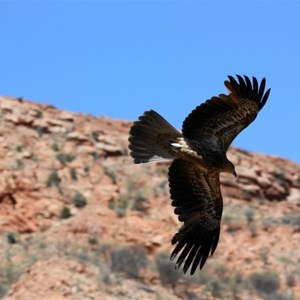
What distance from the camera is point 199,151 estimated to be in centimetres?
1288

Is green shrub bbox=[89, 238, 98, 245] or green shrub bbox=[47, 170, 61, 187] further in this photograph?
green shrub bbox=[47, 170, 61, 187]

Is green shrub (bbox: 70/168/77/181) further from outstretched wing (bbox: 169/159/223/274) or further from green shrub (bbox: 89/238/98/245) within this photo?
outstretched wing (bbox: 169/159/223/274)

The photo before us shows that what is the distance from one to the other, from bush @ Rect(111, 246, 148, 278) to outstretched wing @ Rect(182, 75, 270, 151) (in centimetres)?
1164

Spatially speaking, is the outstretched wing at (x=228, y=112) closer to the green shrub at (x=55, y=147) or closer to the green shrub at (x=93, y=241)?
the green shrub at (x=93, y=241)

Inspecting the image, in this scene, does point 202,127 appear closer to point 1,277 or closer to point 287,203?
point 1,277

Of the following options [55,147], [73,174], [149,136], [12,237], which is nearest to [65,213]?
[12,237]

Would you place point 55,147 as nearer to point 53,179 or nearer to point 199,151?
point 53,179

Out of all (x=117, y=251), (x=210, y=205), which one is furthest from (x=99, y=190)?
(x=210, y=205)

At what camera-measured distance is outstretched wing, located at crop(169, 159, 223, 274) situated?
1338cm

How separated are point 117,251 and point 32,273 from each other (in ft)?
9.91

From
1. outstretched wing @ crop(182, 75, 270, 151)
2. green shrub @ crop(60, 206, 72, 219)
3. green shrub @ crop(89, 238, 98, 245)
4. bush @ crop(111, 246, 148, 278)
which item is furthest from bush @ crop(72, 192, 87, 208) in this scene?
outstretched wing @ crop(182, 75, 270, 151)

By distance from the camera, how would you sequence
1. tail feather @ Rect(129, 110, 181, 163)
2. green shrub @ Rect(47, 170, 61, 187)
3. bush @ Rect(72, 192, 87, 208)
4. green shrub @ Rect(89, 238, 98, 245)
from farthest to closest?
1. green shrub @ Rect(47, 170, 61, 187)
2. bush @ Rect(72, 192, 87, 208)
3. green shrub @ Rect(89, 238, 98, 245)
4. tail feather @ Rect(129, 110, 181, 163)

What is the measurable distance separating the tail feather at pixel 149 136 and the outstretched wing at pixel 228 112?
0.48 m

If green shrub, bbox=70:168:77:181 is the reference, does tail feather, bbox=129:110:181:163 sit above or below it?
below
